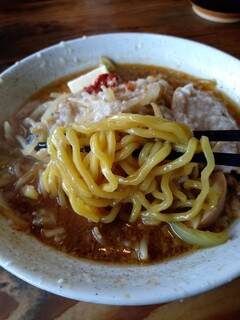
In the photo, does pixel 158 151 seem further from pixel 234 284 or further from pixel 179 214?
A: pixel 234 284

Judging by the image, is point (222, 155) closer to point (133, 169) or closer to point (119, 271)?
point (133, 169)

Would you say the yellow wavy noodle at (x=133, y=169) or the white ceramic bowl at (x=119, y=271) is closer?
the white ceramic bowl at (x=119, y=271)

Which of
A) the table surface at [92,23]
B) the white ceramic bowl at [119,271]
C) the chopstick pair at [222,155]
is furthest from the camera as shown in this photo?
the table surface at [92,23]

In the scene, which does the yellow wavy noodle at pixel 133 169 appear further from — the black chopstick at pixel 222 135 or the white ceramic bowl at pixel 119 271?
the white ceramic bowl at pixel 119 271

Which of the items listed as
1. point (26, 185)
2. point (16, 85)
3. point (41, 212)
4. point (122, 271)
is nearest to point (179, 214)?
point (122, 271)

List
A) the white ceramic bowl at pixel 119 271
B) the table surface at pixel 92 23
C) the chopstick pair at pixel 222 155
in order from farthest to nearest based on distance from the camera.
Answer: the table surface at pixel 92 23
the chopstick pair at pixel 222 155
the white ceramic bowl at pixel 119 271

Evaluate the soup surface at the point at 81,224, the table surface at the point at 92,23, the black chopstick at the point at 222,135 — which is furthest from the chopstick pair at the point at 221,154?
the table surface at the point at 92,23
